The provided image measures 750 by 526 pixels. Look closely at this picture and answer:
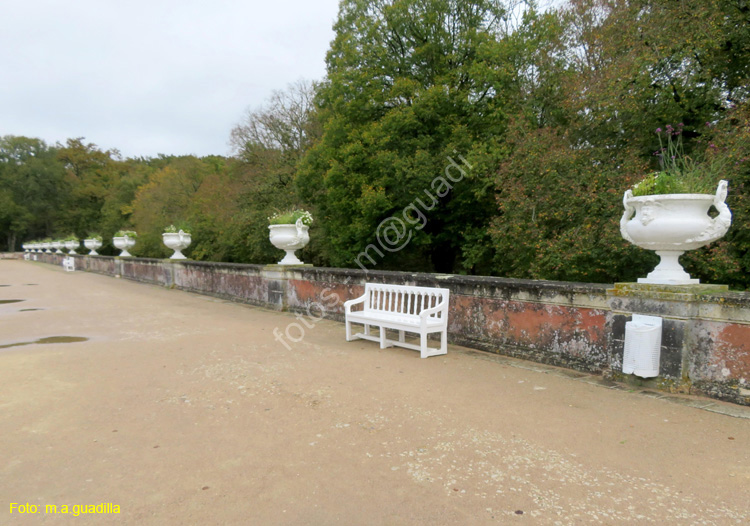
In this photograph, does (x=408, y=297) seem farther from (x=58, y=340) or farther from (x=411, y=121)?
(x=411, y=121)

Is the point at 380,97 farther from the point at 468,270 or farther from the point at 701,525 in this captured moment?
the point at 701,525

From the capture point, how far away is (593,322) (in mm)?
4629

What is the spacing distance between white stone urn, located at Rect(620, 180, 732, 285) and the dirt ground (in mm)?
1222

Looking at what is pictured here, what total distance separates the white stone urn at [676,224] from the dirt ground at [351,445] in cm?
122

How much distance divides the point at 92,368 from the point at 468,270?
39.7 feet

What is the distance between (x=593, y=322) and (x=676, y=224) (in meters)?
1.18

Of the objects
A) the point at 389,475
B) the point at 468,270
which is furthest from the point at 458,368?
the point at 468,270

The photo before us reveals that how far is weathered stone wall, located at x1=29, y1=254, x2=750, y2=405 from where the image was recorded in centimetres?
378

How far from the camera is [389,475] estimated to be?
271cm

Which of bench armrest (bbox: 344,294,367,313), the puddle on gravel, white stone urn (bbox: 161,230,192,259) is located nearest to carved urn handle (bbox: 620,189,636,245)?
bench armrest (bbox: 344,294,367,313)

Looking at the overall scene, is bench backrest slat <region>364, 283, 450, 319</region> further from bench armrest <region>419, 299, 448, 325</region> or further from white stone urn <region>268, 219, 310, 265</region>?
white stone urn <region>268, 219, 310, 265</region>

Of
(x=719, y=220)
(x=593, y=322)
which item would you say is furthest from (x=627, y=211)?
(x=593, y=322)

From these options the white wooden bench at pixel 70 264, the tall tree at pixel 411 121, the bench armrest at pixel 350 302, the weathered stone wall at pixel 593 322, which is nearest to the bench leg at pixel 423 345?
the weathered stone wall at pixel 593 322

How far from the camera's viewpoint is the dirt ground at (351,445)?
2.38 m
